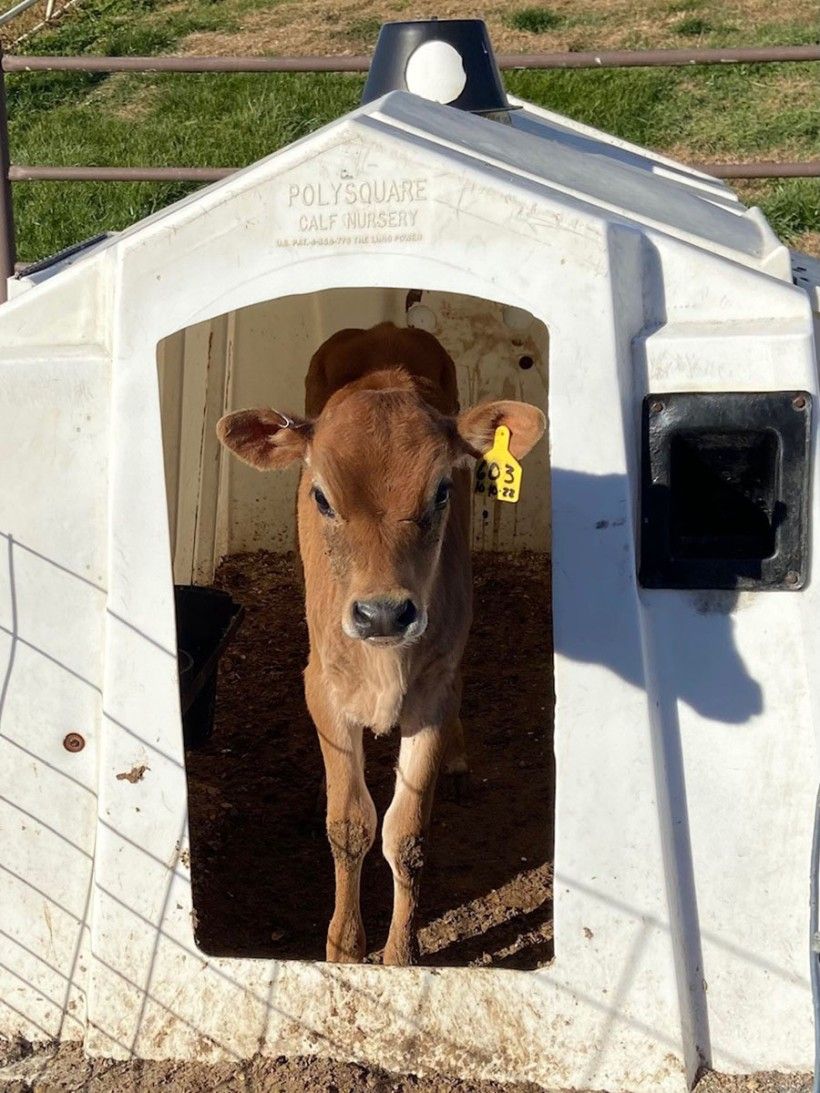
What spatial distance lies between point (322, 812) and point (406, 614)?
2.03 meters

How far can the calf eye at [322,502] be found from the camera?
5062mm

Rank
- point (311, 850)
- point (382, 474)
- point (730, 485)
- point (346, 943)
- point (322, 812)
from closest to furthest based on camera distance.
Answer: point (730, 485)
point (382, 474)
point (346, 943)
point (311, 850)
point (322, 812)

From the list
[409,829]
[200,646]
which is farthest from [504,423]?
[200,646]

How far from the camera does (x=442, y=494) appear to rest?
5.09m

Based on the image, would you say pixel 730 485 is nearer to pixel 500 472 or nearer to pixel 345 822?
pixel 500 472

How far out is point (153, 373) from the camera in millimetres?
4789

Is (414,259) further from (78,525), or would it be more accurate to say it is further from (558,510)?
(78,525)

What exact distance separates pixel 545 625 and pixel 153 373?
12.9ft

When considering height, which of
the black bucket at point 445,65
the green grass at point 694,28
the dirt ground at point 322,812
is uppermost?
the green grass at point 694,28

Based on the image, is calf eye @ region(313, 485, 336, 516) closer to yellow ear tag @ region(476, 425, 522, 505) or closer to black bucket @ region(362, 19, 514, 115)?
yellow ear tag @ region(476, 425, 522, 505)

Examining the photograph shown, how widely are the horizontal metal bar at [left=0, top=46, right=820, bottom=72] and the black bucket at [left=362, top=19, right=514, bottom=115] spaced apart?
3.46 ft

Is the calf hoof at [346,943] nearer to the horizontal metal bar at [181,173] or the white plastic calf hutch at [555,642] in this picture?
the white plastic calf hutch at [555,642]

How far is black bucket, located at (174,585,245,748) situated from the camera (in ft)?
21.6

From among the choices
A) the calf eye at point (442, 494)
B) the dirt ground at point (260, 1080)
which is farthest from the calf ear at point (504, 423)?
the dirt ground at point (260, 1080)
